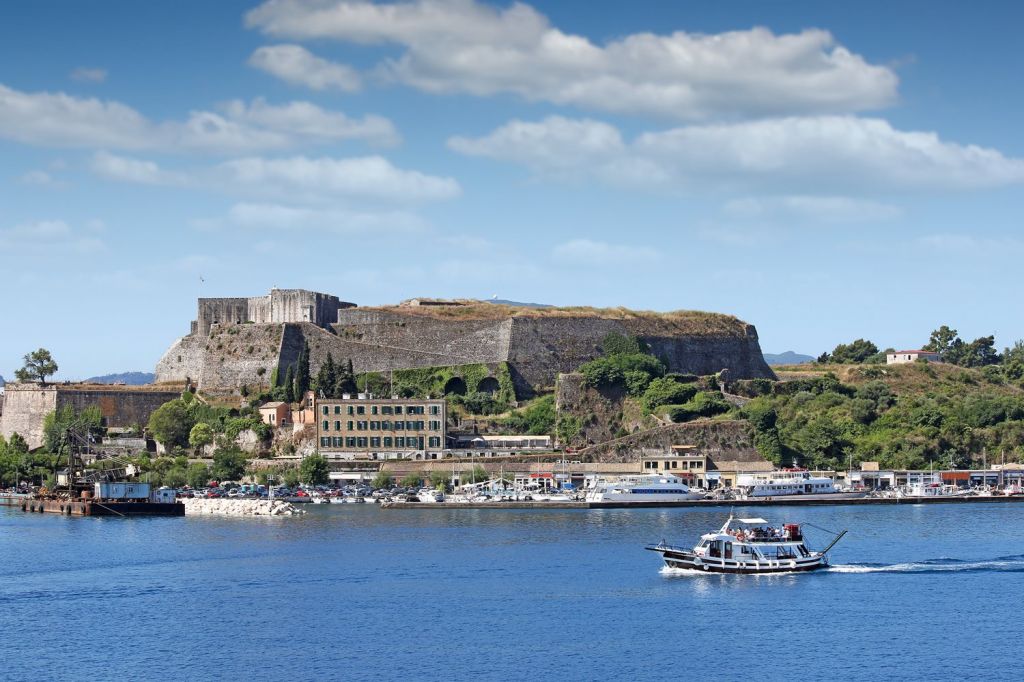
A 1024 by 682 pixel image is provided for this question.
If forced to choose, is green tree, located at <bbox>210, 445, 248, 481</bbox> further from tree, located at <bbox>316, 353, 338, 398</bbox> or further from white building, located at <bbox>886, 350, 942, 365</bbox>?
white building, located at <bbox>886, 350, 942, 365</bbox>

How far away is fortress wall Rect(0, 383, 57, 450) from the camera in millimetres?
98375

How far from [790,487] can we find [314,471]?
25.6m

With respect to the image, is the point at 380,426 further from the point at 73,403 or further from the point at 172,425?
the point at 73,403

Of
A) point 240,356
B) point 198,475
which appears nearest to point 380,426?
point 198,475

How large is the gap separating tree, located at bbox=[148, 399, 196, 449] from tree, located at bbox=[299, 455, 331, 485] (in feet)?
34.1

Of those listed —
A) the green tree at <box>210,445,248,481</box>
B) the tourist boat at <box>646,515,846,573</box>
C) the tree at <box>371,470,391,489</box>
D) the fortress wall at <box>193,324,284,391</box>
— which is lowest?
the tourist boat at <box>646,515,846,573</box>

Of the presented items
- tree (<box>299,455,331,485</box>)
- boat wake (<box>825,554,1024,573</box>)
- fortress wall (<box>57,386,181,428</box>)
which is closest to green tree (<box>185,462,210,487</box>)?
tree (<box>299,455,331,485</box>)

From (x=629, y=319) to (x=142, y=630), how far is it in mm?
62050

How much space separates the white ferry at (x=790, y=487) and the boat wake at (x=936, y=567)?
2885 centimetres

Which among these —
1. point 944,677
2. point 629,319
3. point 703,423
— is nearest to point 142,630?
point 944,677

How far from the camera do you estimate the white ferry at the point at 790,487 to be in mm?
86188

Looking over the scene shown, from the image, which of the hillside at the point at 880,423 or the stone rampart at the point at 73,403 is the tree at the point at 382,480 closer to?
the stone rampart at the point at 73,403

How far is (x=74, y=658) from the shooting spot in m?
40.5

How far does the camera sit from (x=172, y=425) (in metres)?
95.5
